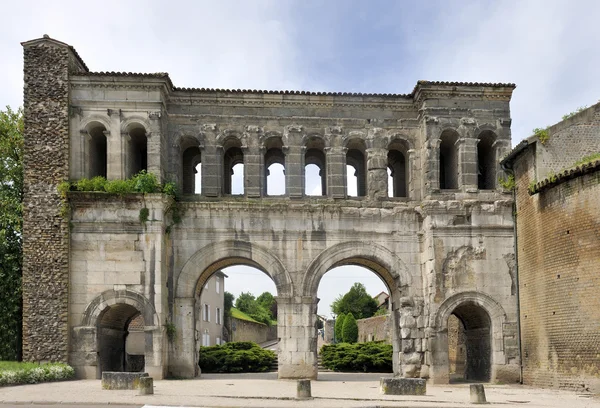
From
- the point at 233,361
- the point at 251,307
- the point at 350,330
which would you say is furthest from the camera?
the point at 251,307

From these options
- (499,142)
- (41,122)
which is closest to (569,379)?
(499,142)

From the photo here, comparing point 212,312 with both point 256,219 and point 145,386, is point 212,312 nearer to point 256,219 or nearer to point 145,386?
point 256,219

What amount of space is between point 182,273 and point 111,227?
8.90 feet

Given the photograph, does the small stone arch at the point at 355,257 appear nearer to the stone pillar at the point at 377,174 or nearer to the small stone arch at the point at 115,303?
the stone pillar at the point at 377,174

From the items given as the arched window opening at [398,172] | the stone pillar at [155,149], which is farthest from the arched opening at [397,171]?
the stone pillar at [155,149]

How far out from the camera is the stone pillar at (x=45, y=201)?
2083cm

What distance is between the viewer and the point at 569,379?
1891cm

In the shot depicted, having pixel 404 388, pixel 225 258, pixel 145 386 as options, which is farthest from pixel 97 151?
pixel 404 388

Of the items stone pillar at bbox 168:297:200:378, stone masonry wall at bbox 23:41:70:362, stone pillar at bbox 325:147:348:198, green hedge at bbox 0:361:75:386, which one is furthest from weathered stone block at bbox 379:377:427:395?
stone masonry wall at bbox 23:41:70:362

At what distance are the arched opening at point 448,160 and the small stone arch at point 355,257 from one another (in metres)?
3.69

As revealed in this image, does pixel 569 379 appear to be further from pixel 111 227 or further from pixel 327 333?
pixel 327 333

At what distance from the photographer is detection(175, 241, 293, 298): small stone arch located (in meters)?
22.1

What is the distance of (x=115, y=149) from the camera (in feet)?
72.8

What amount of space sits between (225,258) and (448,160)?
8.90 m
